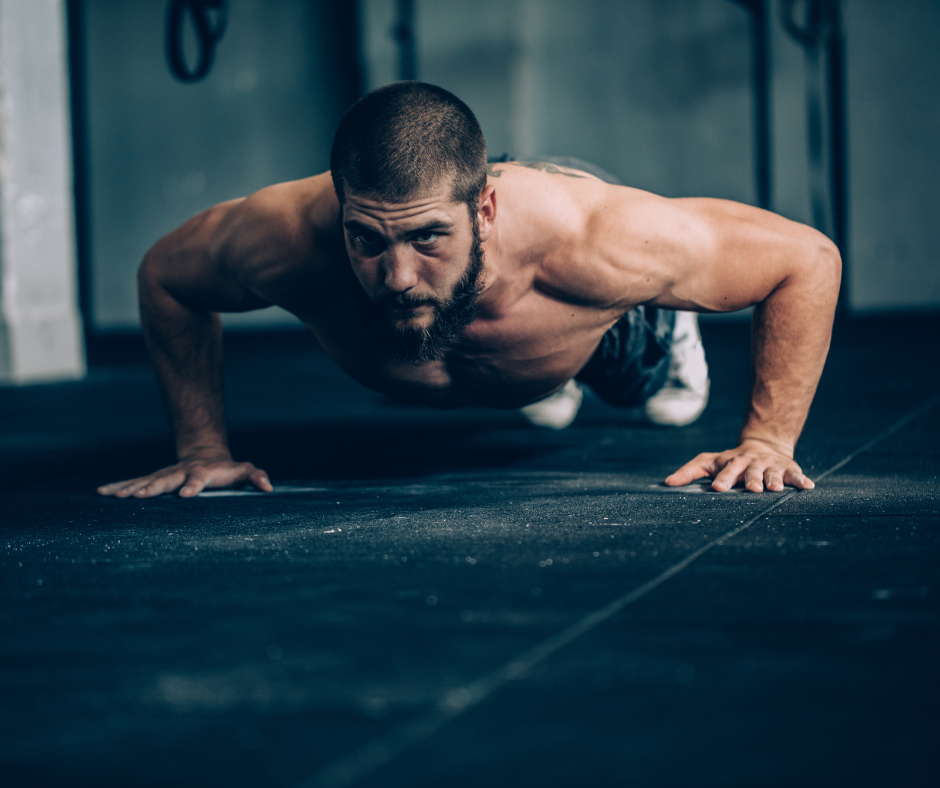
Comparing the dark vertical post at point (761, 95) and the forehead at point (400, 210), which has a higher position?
the dark vertical post at point (761, 95)

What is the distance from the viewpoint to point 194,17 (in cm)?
262

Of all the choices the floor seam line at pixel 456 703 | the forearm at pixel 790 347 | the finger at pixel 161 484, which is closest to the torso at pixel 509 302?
the forearm at pixel 790 347

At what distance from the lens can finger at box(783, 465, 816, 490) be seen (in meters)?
1.73

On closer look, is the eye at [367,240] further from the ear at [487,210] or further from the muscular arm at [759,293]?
the muscular arm at [759,293]

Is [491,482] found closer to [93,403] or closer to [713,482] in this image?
[713,482]

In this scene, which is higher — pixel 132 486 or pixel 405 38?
pixel 405 38

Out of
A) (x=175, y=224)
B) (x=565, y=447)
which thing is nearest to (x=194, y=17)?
(x=565, y=447)

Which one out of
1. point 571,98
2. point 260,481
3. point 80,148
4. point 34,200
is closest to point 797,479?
point 260,481

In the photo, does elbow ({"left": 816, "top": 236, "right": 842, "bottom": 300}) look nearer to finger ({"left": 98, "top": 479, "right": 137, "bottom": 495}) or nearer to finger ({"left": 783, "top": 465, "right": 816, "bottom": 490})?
finger ({"left": 783, "top": 465, "right": 816, "bottom": 490})

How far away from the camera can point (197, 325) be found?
6.56 feet

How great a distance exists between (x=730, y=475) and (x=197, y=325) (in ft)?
3.13

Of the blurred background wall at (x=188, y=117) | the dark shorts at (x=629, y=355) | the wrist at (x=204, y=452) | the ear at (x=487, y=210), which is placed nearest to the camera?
the ear at (x=487, y=210)

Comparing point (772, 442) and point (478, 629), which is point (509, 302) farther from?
point (478, 629)

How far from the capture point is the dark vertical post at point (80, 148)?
6.52m
